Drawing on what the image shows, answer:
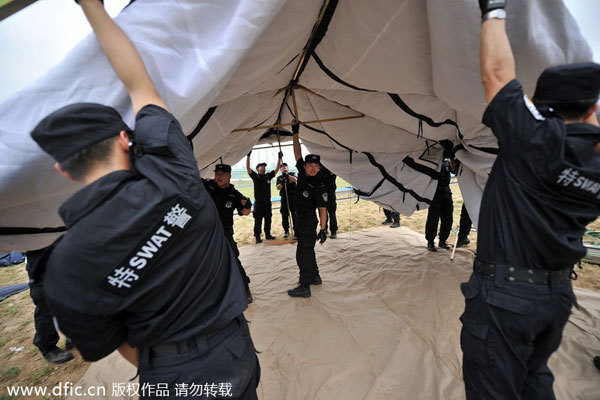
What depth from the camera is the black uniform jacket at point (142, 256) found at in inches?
25.1

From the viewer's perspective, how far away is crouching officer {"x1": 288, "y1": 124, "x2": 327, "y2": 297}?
2.98 m

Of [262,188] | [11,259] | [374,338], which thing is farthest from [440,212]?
[11,259]

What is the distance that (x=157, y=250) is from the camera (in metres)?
0.70

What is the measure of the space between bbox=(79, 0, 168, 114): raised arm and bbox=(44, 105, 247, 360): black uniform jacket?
0.09 meters

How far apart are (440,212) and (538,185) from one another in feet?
11.8

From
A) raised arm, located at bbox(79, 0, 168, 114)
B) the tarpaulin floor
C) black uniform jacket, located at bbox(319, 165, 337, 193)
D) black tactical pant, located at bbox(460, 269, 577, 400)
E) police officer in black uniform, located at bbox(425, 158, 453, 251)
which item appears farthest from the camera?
black uniform jacket, located at bbox(319, 165, 337, 193)

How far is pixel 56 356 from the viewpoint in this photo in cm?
227

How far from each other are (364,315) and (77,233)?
2.57 metres

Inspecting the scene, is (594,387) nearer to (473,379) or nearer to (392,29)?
(473,379)

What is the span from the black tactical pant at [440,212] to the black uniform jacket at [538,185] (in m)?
3.30

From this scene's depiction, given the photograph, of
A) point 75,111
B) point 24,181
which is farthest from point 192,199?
point 24,181

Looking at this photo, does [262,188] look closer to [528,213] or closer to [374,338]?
[374,338]

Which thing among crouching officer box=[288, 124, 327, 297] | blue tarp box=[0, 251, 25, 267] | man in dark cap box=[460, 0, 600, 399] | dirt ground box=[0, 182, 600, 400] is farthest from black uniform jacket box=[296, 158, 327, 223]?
blue tarp box=[0, 251, 25, 267]

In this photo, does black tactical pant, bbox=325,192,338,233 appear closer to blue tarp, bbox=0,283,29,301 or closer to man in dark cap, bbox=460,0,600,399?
man in dark cap, bbox=460,0,600,399
